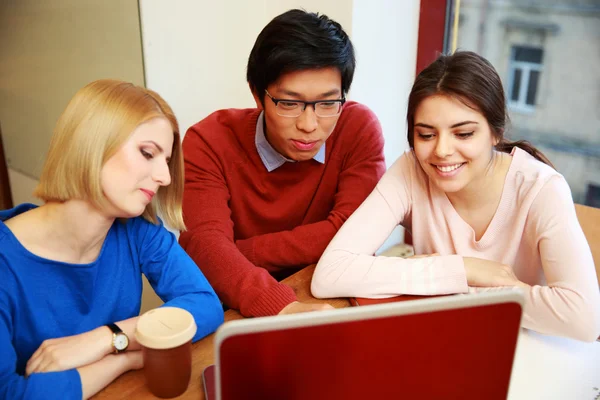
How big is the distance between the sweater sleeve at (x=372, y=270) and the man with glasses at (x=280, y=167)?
0.11 meters

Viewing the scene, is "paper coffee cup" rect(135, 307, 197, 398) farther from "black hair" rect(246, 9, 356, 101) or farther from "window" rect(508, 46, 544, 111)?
"window" rect(508, 46, 544, 111)

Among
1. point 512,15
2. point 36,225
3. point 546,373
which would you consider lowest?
point 546,373

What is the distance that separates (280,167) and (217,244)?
35 cm

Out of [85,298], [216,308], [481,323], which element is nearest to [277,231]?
[216,308]

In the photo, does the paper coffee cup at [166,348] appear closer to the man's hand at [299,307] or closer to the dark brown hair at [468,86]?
the man's hand at [299,307]

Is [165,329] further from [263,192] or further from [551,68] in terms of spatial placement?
[551,68]

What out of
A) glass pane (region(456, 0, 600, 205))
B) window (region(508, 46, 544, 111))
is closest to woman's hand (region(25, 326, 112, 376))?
glass pane (region(456, 0, 600, 205))

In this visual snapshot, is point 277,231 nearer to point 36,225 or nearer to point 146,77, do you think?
point 36,225

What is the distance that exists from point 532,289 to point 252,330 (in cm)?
80

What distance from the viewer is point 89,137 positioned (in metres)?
0.93

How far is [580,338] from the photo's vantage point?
1.07 meters

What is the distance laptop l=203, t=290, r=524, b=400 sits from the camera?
543 mm

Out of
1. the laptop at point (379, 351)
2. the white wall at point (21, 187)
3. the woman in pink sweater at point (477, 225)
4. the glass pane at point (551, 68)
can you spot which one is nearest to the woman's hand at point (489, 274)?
the woman in pink sweater at point (477, 225)

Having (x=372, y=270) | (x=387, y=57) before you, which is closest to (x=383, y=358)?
(x=372, y=270)
